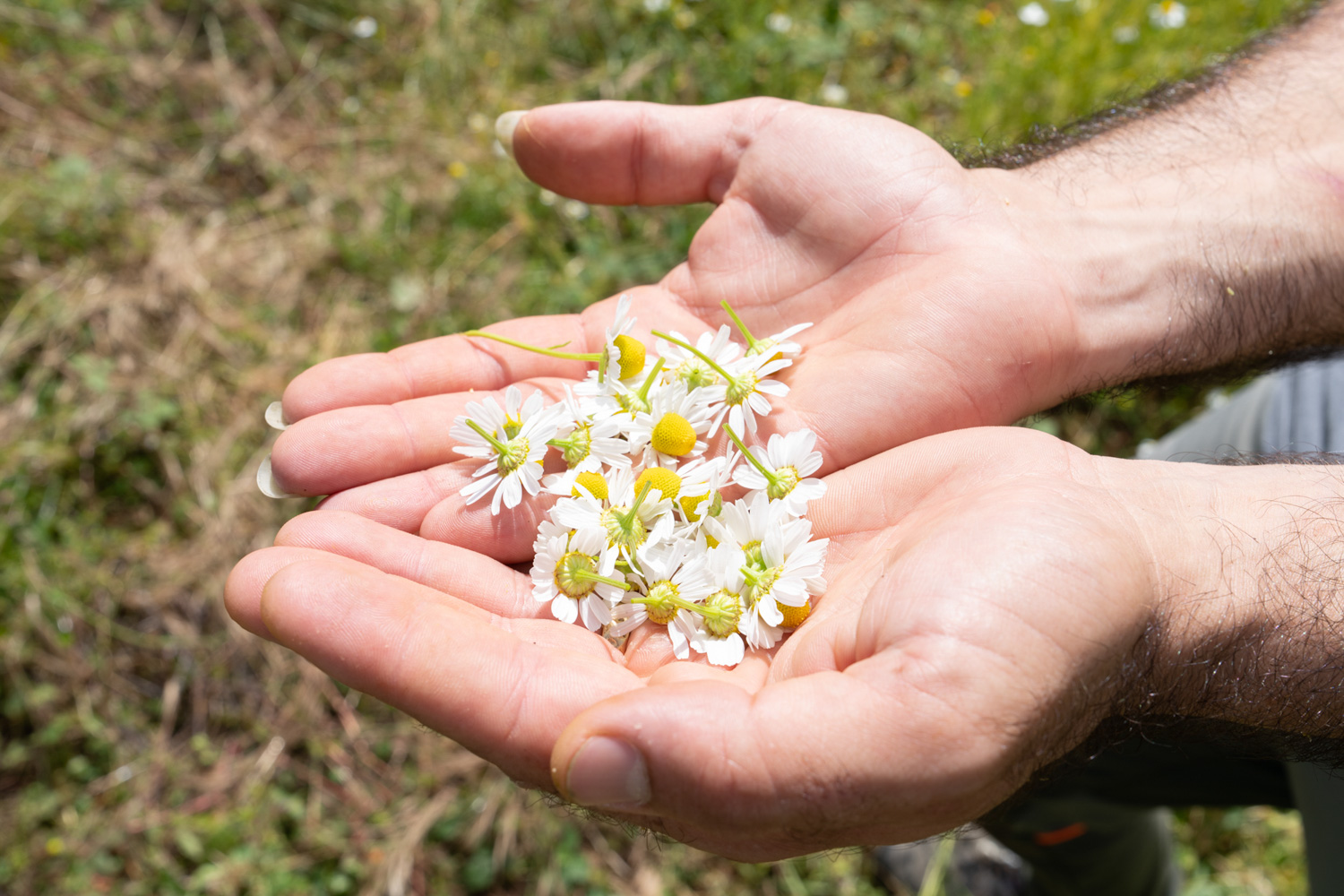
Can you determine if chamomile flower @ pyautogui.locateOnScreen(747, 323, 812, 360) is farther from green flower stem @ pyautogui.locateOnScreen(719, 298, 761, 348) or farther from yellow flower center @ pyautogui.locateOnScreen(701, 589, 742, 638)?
yellow flower center @ pyautogui.locateOnScreen(701, 589, 742, 638)

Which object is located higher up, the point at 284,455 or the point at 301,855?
the point at 284,455

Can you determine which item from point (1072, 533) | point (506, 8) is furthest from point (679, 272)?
point (506, 8)

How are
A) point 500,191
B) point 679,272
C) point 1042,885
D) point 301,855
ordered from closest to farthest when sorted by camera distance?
point 679,272
point 301,855
point 1042,885
point 500,191

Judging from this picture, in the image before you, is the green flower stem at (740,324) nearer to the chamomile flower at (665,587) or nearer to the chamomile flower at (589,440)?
the chamomile flower at (589,440)

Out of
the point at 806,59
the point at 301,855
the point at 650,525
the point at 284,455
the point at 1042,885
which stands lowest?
the point at 1042,885

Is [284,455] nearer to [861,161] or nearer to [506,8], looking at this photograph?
[861,161]

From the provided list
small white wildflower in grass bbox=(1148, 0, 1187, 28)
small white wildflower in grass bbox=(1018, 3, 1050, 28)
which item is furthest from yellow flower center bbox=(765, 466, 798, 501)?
small white wildflower in grass bbox=(1148, 0, 1187, 28)
